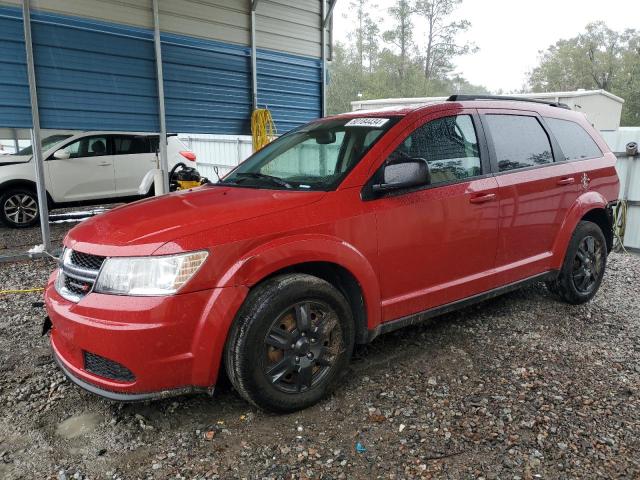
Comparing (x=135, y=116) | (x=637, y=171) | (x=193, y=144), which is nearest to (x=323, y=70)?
(x=135, y=116)

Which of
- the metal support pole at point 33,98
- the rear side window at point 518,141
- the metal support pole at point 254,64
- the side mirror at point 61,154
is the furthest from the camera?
the side mirror at point 61,154

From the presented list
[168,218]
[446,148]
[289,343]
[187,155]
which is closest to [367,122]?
[446,148]

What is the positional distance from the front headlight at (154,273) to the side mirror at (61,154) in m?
7.66

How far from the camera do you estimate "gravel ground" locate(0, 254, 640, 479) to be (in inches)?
95.9

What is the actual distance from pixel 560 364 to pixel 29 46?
6.19 m

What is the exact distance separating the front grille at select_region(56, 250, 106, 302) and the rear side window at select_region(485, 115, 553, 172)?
9.19 feet

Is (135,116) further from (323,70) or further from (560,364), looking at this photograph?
(560,364)

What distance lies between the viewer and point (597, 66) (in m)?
39.8

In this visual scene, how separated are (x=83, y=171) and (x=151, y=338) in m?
7.96

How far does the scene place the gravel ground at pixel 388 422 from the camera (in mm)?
2436

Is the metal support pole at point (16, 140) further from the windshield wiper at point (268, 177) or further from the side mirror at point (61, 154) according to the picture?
the windshield wiper at point (268, 177)

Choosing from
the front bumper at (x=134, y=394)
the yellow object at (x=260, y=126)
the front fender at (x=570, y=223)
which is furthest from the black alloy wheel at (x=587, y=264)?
the yellow object at (x=260, y=126)

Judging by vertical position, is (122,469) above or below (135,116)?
below

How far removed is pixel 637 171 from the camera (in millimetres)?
8320
